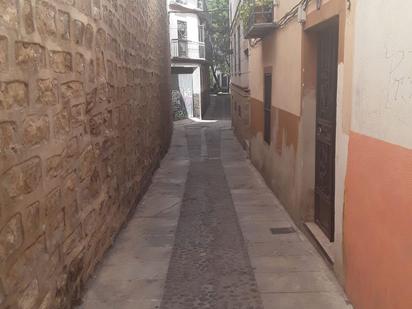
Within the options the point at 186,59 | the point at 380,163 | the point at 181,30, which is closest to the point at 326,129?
the point at 380,163

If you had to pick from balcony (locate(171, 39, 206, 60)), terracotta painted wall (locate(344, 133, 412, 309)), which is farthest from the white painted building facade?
terracotta painted wall (locate(344, 133, 412, 309))

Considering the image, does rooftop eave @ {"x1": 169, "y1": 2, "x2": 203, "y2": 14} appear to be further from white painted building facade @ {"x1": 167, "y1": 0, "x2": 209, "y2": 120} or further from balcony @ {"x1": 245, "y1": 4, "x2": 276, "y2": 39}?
balcony @ {"x1": 245, "y1": 4, "x2": 276, "y2": 39}

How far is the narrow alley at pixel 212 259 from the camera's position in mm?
4066

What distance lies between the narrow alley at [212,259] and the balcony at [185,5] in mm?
22052

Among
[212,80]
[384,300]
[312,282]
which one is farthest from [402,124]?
[212,80]

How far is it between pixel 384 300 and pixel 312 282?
1.24m

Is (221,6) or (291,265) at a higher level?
(221,6)

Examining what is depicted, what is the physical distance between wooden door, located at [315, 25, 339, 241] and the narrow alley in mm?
415

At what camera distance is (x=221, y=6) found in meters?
37.1

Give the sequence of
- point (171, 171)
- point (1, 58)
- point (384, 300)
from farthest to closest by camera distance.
→ 1. point (171, 171)
2. point (384, 300)
3. point (1, 58)

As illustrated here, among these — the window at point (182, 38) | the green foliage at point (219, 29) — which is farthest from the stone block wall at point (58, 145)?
the green foliage at point (219, 29)

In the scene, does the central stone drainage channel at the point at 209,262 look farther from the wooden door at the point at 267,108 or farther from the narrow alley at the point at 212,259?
the wooden door at the point at 267,108

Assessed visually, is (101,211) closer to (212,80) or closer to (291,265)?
(291,265)

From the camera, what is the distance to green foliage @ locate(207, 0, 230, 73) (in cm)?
3681
